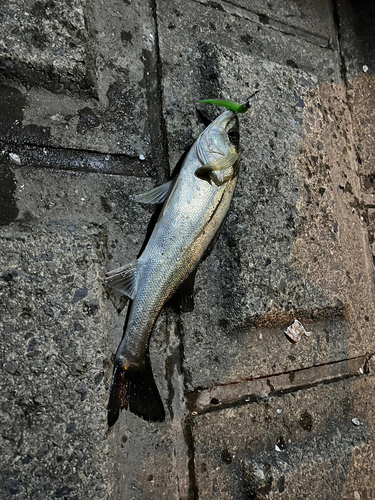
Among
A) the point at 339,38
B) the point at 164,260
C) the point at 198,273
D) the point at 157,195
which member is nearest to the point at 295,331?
the point at 198,273

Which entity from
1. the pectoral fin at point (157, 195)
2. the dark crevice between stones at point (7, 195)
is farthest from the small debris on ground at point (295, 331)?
the dark crevice between stones at point (7, 195)

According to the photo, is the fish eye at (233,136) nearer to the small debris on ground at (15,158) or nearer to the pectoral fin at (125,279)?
the pectoral fin at (125,279)

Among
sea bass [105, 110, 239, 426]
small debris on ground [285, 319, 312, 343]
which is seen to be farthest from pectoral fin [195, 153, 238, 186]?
small debris on ground [285, 319, 312, 343]

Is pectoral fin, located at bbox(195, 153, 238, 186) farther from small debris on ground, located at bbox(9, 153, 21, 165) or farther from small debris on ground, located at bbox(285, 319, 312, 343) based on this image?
small debris on ground, located at bbox(285, 319, 312, 343)

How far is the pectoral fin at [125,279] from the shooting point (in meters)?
1.70

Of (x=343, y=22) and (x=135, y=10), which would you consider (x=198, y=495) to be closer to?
(x=135, y=10)

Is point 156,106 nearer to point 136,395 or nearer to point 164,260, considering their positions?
point 164,260

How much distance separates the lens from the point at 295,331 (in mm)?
2160

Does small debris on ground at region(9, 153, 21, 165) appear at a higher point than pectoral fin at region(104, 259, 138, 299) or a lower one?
higher

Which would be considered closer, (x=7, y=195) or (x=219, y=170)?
(x=7, y=195)

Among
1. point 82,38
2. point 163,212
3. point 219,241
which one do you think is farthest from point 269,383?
point 82,38

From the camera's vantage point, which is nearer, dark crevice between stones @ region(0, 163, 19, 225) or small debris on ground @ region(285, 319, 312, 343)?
dark crevice between stones @ region(0, 163, 19, 225)

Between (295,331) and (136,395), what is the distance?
2.79ft

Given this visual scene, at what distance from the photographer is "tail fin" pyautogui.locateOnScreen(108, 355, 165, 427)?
163 cm
